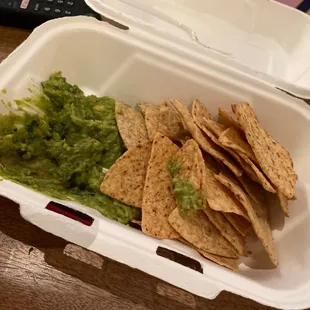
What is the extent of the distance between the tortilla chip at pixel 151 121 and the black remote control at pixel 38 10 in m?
0.37

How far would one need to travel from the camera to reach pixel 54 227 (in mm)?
917

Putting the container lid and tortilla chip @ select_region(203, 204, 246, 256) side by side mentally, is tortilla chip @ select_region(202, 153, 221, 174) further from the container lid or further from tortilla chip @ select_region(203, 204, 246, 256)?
the container lid

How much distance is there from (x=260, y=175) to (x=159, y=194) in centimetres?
25

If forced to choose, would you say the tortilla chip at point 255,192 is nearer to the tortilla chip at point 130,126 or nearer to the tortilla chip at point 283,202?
the tortilla chip at point 283,202

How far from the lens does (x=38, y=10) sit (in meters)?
1.39

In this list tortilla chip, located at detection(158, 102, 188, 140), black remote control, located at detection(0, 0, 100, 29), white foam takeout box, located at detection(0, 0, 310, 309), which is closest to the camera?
white foam takeout box, located at detection(0, 0, 310, 309)

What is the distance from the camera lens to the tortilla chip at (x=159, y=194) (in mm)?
1023

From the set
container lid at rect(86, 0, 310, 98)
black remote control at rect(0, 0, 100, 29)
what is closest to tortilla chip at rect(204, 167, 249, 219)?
container lid at rect(86, 0, 310, 98)

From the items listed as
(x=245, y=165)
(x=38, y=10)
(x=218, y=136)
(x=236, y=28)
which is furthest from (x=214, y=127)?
(x=38, y=10)

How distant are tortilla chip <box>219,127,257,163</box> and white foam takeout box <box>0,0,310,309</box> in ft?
0.50

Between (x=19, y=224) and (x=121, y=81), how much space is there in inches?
20.2

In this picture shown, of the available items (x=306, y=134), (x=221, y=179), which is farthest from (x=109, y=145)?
(x=306, y=134)

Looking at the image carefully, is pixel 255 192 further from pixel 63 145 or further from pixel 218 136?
pixel 63 145

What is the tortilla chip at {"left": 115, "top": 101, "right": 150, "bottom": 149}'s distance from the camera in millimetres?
1179
